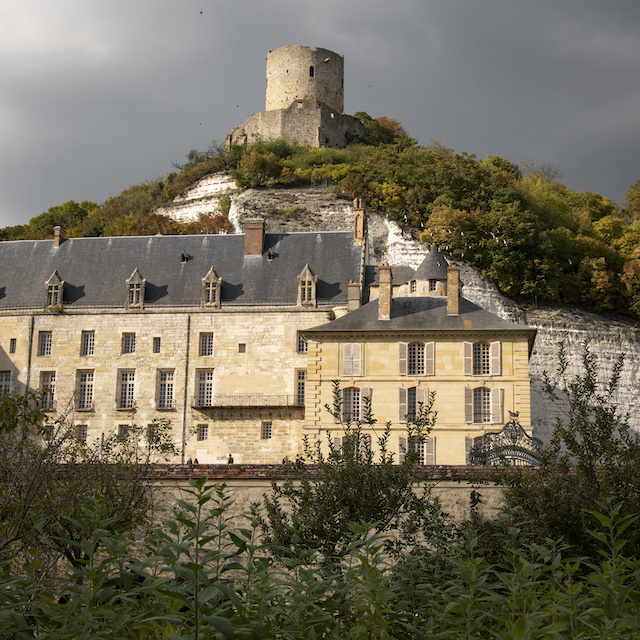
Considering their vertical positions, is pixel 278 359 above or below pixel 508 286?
below

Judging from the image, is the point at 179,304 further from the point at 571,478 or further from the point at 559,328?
the point at 571,478

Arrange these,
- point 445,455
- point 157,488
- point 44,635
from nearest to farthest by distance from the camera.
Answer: point 44,635, point 157,488, point 445,455

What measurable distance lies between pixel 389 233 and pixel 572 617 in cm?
3898

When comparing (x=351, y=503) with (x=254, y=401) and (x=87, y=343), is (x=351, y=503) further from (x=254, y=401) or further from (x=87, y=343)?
(x=87, y=343)

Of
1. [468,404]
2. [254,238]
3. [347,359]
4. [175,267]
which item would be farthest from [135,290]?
[468,404]

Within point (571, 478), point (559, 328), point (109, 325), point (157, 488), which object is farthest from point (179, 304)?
point (571, 478)

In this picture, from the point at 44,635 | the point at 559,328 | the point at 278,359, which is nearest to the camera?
the point at 44,635

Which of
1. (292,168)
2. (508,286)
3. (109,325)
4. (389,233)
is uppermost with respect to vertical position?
(292,168)

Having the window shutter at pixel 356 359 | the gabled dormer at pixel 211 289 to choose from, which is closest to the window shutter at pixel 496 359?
the window shutter at pixel 356 359

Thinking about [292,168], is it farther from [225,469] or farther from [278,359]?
[225,469]

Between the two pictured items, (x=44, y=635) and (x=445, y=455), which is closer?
(x=44, y=635)

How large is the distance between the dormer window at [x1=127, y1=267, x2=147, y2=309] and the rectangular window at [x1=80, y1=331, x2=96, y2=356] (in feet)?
5.91

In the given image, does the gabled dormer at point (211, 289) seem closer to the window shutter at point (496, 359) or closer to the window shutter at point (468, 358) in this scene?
the window shutter at point (468, 358)

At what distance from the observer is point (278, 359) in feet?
105
